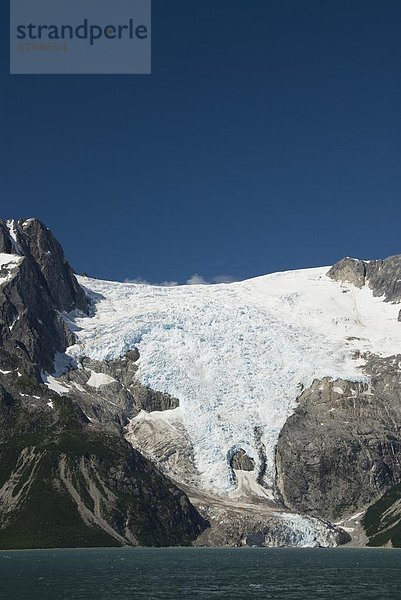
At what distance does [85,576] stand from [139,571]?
50.9 feet

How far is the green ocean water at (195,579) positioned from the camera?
114750 mm

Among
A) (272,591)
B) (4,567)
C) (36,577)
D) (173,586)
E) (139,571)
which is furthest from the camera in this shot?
(4,567)

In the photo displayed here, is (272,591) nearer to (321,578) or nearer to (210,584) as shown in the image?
(210,584)

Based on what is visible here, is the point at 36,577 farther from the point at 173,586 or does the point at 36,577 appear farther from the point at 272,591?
the point at 272,591

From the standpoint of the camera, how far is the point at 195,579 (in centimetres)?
13938

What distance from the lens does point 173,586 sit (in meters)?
127

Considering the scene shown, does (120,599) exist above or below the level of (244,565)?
above

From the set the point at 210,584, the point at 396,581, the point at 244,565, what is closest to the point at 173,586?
the point at 210,584

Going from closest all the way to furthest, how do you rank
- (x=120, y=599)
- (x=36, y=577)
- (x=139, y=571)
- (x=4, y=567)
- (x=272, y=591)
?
1. (x=120, y=599)
2. (x=272, y=591)
3. (x=36, y=577)
4. (x=139, y=571)
5. (x=4, y=567)

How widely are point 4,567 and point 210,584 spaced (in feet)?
186

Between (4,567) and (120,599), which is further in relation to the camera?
(4,567)

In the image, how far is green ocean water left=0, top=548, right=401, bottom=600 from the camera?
376 feet

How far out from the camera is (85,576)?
14500cm

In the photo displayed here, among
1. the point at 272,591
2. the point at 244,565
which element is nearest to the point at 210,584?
the point at 272,591
